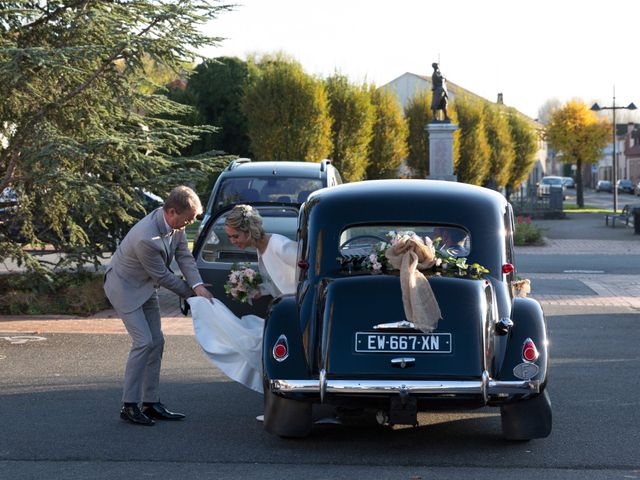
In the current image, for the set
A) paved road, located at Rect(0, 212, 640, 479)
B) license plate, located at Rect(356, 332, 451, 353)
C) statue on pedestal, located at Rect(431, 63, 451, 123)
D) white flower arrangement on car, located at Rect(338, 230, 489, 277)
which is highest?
statue on pedestal, located at Rect(431, 63, 451, 123)

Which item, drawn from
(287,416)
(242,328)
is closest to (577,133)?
(242,328)

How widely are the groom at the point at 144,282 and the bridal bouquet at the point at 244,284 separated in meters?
0.39

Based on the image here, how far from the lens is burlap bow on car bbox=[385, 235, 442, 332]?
6.98 meters

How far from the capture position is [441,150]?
40.6 meters

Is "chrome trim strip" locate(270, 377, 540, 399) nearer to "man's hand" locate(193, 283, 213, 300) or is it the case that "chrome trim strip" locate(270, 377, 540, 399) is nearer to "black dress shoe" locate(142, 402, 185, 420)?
"man's hand" locate(193, 283, 213, 300)

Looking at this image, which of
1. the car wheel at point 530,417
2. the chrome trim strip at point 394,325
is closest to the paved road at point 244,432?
the car wheel at point 530,417

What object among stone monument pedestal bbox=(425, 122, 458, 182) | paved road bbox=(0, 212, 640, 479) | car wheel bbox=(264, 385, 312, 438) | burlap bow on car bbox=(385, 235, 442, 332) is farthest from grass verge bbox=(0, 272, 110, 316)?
stone monument pedestal bbox=(425, 122, 458, 182)

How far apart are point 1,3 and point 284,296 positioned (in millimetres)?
7836

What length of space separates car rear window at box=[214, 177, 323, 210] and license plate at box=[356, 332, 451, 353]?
9.78 metres

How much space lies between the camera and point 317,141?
1699 inches

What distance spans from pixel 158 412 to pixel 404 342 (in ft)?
7.22

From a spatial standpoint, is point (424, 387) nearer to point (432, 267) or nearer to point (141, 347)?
point (432, 267)

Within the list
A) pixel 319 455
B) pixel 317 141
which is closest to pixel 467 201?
pixel 319 455

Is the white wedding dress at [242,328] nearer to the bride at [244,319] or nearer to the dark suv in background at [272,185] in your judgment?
the bride at [244,319]
